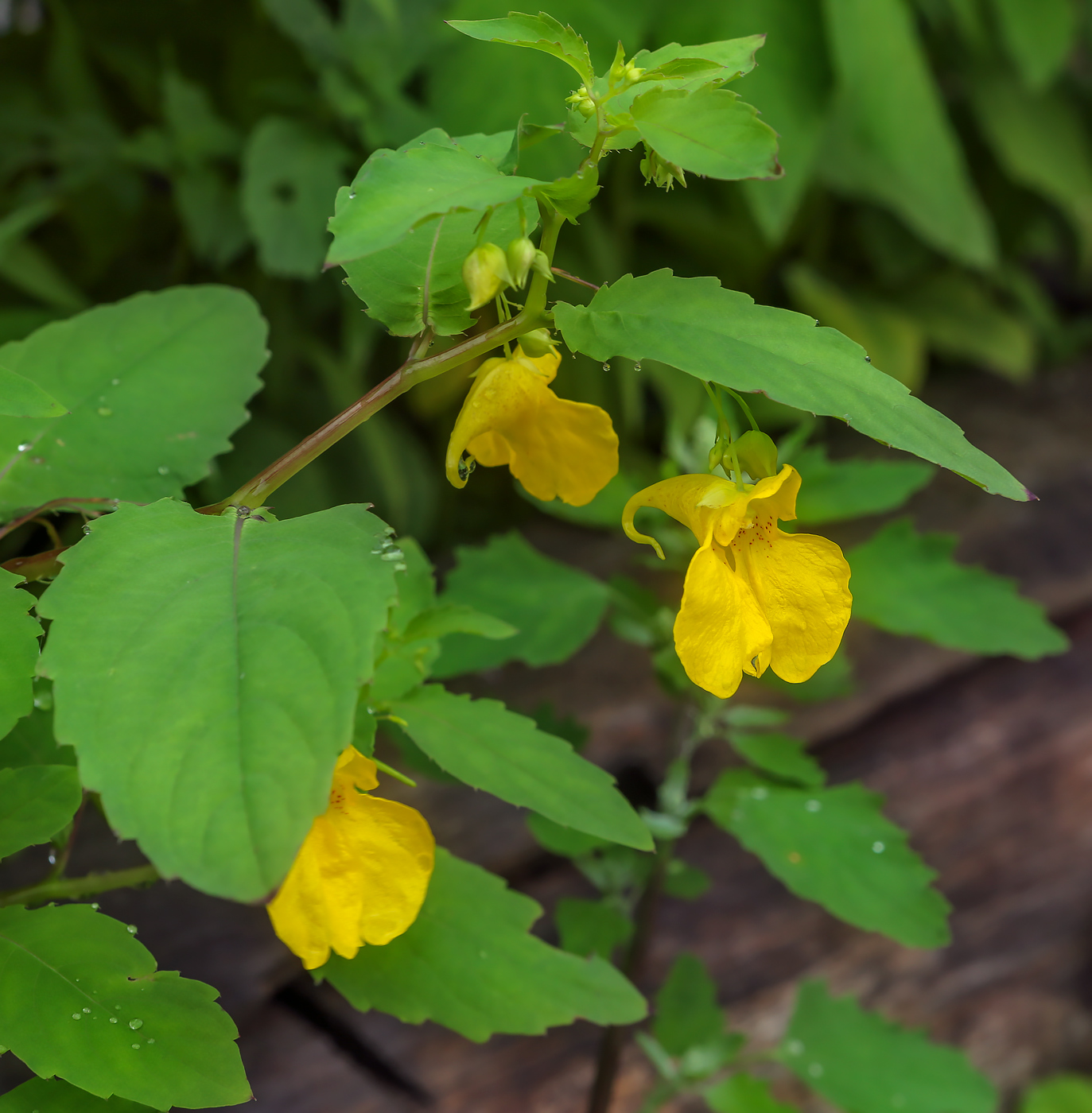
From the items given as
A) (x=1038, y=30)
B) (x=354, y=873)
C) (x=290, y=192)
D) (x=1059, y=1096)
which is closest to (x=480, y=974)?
(x=354, y=873)

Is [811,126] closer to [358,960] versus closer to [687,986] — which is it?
[687,986]

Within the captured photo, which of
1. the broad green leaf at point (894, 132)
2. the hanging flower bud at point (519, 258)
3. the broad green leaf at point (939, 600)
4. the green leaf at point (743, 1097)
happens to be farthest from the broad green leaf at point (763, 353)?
the broad green leaf at point (894, 132)

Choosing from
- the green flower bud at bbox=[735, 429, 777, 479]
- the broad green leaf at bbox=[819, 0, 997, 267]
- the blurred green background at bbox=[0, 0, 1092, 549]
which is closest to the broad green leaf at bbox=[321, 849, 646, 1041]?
the green flower bud at bbox=[735, 429, 777, 479]

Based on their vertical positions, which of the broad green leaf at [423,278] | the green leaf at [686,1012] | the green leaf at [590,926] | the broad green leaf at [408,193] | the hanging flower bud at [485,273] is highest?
the broad green leaf at [408,193]

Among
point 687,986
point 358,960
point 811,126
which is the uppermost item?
point 811,126

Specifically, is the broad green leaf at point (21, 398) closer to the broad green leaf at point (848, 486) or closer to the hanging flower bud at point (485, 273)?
the hanging flower bud at point (485, 273)

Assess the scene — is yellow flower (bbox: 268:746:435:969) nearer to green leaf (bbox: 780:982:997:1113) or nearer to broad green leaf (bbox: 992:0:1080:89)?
green leaf (bbox: 780:982:997:1113)

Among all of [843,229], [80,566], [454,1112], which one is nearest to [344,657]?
[80,566]
